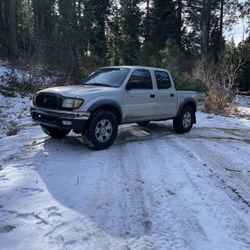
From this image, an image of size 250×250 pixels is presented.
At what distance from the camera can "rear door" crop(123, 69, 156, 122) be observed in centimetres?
898

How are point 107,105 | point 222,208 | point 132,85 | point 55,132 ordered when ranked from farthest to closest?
point 55,132
point 132,85
point 107,105
point 222,208

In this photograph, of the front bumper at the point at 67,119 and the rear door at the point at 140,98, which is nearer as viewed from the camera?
the front bumper at the point at 67,119

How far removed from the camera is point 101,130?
27.2ft

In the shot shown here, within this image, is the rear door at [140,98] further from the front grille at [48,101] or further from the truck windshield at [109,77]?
the front grille at [48,101]

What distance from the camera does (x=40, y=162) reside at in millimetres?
7301

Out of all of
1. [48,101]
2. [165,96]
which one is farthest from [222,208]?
[165,96]

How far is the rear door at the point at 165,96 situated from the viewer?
10.0 m

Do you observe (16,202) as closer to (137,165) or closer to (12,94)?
(137,165)

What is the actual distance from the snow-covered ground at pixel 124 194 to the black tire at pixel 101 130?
200 mm

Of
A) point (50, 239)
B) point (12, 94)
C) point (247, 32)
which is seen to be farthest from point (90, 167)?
point (247, 32)

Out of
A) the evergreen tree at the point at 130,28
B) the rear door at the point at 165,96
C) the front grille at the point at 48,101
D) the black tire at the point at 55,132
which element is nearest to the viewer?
the front grille at the point at 48,101

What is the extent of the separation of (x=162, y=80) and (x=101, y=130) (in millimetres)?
2762

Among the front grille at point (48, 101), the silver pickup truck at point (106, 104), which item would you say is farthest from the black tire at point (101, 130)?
the front grille at point (48, 101)

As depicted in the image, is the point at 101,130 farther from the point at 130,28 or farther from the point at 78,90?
the point at 130,28
